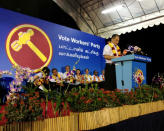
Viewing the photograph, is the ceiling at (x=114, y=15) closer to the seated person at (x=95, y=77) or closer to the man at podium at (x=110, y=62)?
the seated person at (x=95, y=77)

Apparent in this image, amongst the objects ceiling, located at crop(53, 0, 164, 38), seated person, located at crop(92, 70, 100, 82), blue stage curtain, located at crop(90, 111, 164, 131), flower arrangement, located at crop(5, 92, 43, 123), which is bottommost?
blue stage curtain, located at crop(90, 111, 164, 131)

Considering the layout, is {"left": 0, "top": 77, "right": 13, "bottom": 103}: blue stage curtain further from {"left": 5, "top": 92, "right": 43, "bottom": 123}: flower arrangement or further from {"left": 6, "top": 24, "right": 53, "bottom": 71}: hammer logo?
{"left": 5, "top": 92, "right": 43, "bottom": 123}: flower arrangement

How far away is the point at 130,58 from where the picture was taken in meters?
2.42

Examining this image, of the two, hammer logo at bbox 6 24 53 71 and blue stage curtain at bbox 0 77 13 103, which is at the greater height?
hammer logo at bbox 6 24 53 71

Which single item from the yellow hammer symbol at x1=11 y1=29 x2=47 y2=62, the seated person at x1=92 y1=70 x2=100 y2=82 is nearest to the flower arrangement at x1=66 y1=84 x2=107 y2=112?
the yellow hammer symbol at x1=11 y1=29 x2=47 y2=62

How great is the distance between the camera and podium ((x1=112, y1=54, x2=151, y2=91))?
243 centimetres

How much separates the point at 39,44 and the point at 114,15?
157 inches

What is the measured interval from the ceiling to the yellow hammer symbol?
267 centimetres

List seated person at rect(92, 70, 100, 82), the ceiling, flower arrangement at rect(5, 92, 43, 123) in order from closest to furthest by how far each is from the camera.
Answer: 1. flower arrangement at rect(5, 92, 43, 123)
2. seated person at rect(92, 70, 100, 82)
3. the ceiling

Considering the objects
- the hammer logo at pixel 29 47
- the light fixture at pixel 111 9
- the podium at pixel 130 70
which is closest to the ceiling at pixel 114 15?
the light fixture at pixel 111 9

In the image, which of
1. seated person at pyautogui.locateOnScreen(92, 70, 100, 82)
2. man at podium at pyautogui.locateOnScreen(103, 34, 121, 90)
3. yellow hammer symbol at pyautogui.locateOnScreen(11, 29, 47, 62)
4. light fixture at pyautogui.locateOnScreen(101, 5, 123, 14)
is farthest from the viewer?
light fixture at pyautogui.locateOnScreen(101, 5, 123, 14)

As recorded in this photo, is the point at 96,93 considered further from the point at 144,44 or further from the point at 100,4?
the point at 100,4

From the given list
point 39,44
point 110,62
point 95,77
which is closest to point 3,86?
point 39,44

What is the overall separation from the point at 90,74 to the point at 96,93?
14.3ft
